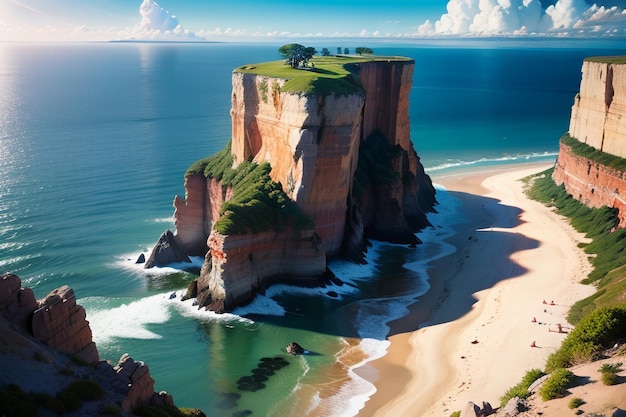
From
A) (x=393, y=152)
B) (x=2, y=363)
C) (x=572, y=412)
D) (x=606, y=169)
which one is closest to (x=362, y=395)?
(x=572, y=412)

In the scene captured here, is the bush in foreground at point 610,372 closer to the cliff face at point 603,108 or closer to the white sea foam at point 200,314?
the white sea foam at point 200,314

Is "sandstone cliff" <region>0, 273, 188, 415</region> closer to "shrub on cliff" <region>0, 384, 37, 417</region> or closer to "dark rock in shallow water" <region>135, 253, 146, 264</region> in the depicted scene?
"shrub on cliff" <region>0, 384, 37, 417</region>

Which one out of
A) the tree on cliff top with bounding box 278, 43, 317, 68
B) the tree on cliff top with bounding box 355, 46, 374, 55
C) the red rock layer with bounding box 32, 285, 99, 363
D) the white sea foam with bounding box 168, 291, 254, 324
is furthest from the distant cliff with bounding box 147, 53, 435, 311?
the tree on cliff top with bounding box 355, 46, 374, 55

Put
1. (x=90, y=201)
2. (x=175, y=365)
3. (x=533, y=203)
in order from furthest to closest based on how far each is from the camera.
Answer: (x=533, y=203)
(x=90, y=201)
(x=175, y=365)

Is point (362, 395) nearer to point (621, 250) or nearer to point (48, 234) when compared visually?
point (621, 250)

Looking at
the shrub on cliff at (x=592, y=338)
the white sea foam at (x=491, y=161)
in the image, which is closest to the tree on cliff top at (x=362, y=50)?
the white sea foam at (x=491, y=161)

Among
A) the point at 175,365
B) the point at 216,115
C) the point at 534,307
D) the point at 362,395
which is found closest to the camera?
the point at 362,395

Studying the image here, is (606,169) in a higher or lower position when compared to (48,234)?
higher

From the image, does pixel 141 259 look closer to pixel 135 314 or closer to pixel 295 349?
pixel 135 314

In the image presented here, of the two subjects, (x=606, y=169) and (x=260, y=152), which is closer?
(x=260, y=152)
